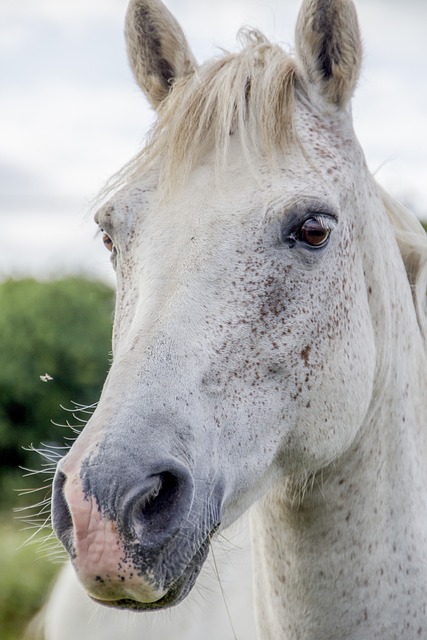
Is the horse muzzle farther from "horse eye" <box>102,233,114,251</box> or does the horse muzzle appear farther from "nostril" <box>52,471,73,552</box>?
"horse eye" <box>102,233,114,251</box>

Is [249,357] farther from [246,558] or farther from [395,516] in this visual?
[246,558]

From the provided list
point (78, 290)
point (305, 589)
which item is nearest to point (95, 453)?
point (305, 589)

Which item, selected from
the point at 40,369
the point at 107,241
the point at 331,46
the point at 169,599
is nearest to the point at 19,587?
the point at 40,369

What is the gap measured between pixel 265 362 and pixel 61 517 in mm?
752

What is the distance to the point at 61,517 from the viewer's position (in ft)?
6.37

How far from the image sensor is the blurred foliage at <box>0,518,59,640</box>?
726cm

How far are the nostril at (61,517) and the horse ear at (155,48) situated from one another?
1.76 metres

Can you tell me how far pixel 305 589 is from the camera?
2541 mm

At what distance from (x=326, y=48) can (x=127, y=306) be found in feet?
3.98

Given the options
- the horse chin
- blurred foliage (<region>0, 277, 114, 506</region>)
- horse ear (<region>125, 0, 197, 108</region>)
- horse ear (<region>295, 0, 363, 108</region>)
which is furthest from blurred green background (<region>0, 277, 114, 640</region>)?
the horse chin

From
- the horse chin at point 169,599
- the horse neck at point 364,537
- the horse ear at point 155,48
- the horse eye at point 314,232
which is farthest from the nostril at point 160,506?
the horse ear at point 155,48

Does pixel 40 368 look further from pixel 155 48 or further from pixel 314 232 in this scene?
pixel 314 232

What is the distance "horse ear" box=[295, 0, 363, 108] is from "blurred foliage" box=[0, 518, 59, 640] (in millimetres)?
5603

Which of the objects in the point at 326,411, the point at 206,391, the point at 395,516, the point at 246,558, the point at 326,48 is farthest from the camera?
the point at 246,558
